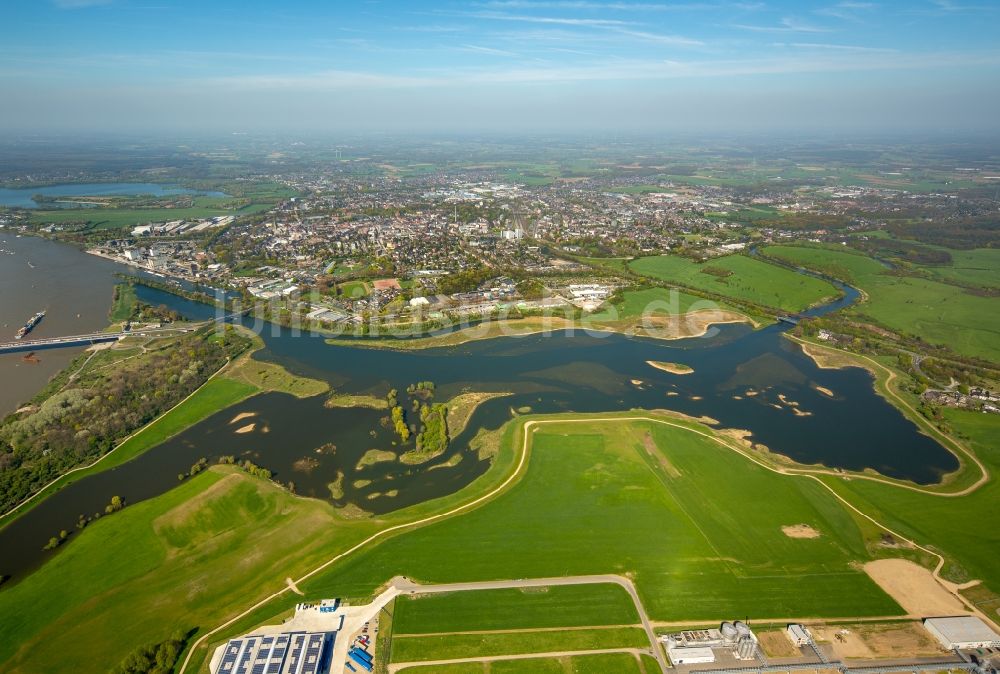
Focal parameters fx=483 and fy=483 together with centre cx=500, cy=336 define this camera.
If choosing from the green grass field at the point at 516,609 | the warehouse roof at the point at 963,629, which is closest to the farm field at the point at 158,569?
the green grass field at the point at 516,609

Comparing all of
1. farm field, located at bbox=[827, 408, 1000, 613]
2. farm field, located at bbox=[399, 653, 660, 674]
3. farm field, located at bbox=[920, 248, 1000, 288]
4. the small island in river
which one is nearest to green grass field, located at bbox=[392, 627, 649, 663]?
farm field, located at bbox=[399, 653, 660, 674]

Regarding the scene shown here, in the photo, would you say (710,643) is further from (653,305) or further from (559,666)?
(653,305)

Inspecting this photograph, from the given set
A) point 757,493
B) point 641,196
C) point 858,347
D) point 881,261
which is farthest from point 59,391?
point 641,196

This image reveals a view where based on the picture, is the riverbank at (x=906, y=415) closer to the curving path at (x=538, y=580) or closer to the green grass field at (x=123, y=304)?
the curving path at (x=538, y=580)

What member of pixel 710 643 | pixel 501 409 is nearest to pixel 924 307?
pixel 501 409

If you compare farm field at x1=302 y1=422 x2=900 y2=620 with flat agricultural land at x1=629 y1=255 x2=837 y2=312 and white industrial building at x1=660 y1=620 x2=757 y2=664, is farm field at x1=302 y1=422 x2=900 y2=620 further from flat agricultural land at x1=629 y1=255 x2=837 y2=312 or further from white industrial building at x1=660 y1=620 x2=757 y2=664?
flat agricultural land at x1=629 y1=255 x2=837 y2=312
